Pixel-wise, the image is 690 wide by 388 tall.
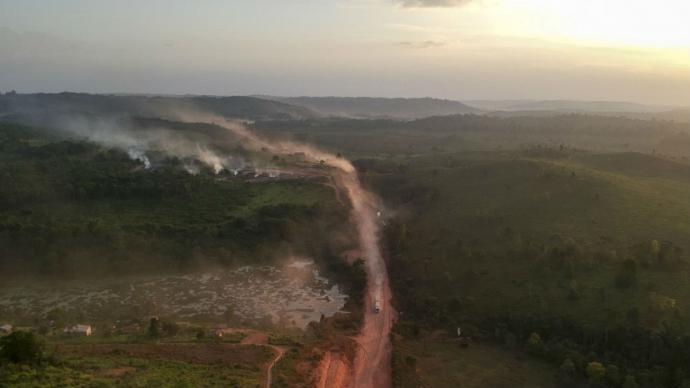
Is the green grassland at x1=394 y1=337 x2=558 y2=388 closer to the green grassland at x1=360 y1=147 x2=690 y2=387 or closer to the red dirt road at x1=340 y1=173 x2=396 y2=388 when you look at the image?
the green grassland at x1=360 y1=147 x2=690 y2=387

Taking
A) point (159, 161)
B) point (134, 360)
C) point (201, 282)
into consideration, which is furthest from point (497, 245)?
point (159, 161)

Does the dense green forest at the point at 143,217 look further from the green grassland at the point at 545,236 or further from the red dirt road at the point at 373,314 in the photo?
the green grassland at the point at 545,236

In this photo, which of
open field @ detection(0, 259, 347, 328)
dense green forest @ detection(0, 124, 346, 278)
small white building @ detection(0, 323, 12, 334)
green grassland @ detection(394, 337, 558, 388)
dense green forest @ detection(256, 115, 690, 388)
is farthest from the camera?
dense green forest @ detection(0, 124, 346, 278)

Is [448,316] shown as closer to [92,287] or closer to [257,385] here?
[257,385]

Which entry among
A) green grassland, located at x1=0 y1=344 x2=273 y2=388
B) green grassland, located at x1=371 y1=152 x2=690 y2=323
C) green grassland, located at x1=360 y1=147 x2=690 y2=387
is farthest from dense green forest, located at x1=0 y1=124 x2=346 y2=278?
green grassland, located at x1=0 y1=344 x2=273 y2=388

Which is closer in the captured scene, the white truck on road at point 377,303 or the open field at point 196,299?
the open field at point 196,299

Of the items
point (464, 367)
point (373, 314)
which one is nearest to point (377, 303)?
point (373, 314)

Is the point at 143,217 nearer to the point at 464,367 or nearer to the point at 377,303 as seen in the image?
the point at 377,303

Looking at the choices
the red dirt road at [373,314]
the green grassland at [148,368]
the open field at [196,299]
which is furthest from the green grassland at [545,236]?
the green grassland at [148,368]

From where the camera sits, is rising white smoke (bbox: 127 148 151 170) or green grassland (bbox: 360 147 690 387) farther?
rising white smoke (bbox: 127 148 151 170)
